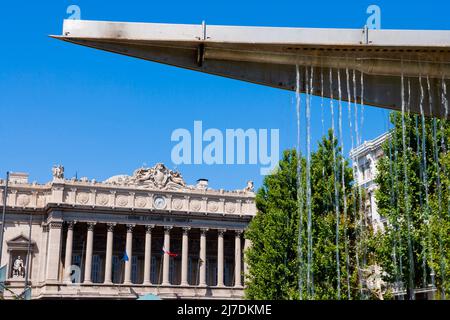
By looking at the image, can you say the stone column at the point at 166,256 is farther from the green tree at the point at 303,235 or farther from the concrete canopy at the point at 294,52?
the concrete canopy at the point at 294,52

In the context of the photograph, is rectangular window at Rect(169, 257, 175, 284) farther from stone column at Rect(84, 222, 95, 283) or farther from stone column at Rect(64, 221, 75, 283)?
stone column at Rect(64, 221, 75, 283)

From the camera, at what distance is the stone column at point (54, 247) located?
67.8 metres

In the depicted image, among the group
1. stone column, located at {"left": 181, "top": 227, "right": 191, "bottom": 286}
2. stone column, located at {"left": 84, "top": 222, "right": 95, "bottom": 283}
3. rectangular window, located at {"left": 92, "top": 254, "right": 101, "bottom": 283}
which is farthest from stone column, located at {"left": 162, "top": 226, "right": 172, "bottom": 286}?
stone column, located at {"left": 84, "top": 222, "right": 95, "bottom": 283}

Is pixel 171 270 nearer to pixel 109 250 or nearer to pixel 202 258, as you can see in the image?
pixel 202 258

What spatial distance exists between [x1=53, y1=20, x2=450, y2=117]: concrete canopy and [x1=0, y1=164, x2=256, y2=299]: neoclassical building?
57.4m

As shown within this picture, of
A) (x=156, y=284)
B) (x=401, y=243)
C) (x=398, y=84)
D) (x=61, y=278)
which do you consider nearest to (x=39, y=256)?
(x=61, y=278)

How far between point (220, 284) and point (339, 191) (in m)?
34.8

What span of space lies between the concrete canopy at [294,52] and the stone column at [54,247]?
60127 millimetres

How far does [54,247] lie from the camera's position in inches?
2687

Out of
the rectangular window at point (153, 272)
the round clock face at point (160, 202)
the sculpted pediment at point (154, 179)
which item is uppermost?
the sculpted pediment at point (154, 179)

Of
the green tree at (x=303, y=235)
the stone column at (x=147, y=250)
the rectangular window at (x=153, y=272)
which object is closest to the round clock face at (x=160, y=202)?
the stone column at (x=147, y=250)

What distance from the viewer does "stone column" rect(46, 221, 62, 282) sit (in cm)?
6775

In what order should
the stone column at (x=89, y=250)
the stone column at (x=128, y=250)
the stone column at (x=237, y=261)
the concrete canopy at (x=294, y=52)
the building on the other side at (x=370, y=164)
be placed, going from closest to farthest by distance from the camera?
the concrete canopy at (x=294, y=52), the building on the other side at (x=370, y=164), the stone column at (x=89, y=250), the stone column at (x=128, y=250), the stone column at (x=237, y=261)
